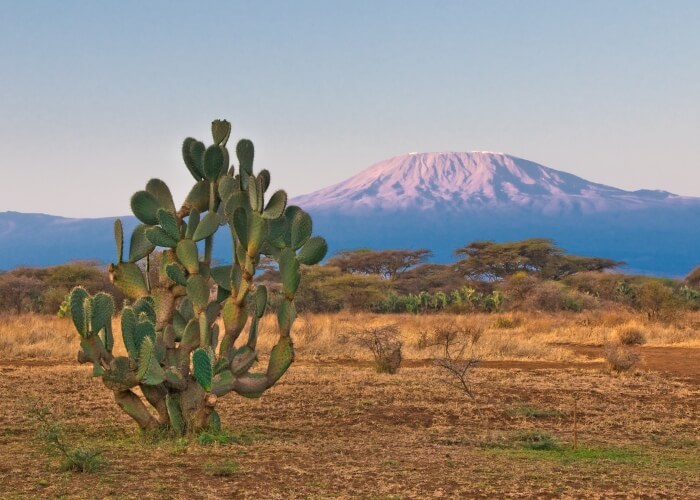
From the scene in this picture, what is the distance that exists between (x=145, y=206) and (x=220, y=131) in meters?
1.14

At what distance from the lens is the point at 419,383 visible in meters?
14.5

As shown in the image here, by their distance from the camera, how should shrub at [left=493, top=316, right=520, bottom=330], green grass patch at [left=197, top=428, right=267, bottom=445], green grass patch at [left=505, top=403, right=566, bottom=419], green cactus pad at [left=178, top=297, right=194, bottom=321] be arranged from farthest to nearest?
1. shrub at [left=493, top=316, right=520, bottom=330]
2. green grass patch at [left=505, top=403, right=566, bottom=419]
3. green cactus pad at [left=178, top=297, right=194, bottom=321]
4. green grass patch at [left=197, top=428, right=267, bottom=445]

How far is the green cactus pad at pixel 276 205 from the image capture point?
9.34 meters

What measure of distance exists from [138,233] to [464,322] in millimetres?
19944

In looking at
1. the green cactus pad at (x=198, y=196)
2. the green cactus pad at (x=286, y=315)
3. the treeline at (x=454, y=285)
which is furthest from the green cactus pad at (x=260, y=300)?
the treeline at (x=454, y=285)

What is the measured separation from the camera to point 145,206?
995 cm

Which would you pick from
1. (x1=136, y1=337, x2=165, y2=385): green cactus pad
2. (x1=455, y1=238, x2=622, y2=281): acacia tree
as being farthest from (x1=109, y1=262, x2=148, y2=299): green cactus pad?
(x1=455, y1=238, x2=622, y2=281): acacia tree

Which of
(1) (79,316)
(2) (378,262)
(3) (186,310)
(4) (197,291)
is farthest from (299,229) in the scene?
(2) (378,262)

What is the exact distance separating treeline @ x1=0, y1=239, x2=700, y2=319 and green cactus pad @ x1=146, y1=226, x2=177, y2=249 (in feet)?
49.5

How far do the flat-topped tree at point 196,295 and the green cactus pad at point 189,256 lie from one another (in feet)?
0.04

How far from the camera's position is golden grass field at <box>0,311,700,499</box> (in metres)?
7.38

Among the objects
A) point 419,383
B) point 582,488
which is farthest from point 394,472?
point 419,383

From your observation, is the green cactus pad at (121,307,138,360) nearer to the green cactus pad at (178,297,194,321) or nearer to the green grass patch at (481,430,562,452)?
the green cactus pad at (178,297,194,321)

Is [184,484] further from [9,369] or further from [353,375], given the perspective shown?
[9,369]
